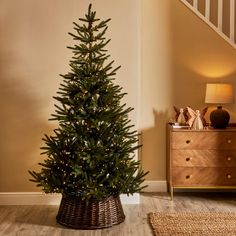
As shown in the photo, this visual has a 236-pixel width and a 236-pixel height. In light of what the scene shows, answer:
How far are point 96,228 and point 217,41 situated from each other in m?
2.45

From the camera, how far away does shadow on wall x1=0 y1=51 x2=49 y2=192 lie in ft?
14.3

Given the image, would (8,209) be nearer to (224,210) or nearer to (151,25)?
(224,210)

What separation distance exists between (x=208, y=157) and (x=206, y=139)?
0.18 m

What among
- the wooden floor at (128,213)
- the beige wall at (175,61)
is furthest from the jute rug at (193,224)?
the beige wall at (175,61)

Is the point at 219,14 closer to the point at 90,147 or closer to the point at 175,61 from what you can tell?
the point at 175,61

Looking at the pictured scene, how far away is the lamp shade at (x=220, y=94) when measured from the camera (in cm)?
460

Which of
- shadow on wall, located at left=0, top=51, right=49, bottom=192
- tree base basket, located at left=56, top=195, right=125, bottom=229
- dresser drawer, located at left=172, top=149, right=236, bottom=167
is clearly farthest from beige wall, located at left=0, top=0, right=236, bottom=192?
tree base basket, located at left=56, top=195, right=125, bottom=229

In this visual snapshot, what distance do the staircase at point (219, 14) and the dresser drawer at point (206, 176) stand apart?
1.35 meters

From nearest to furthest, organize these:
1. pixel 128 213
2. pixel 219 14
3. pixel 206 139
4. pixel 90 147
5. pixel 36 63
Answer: pixel 90 147 → pixel 128 213 → pixel 36 63 → pixel 206 139 → pixel 219 14

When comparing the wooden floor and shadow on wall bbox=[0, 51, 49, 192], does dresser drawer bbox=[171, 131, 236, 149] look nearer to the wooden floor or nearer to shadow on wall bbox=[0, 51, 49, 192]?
the wooden floor

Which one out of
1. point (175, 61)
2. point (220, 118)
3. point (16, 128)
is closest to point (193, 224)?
point (220, 118)

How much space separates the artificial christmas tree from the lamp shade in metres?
1.26

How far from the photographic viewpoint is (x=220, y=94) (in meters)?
4.60

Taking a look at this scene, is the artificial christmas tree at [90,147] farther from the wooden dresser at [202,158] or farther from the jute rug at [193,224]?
the wooden dresser at [202,158]
